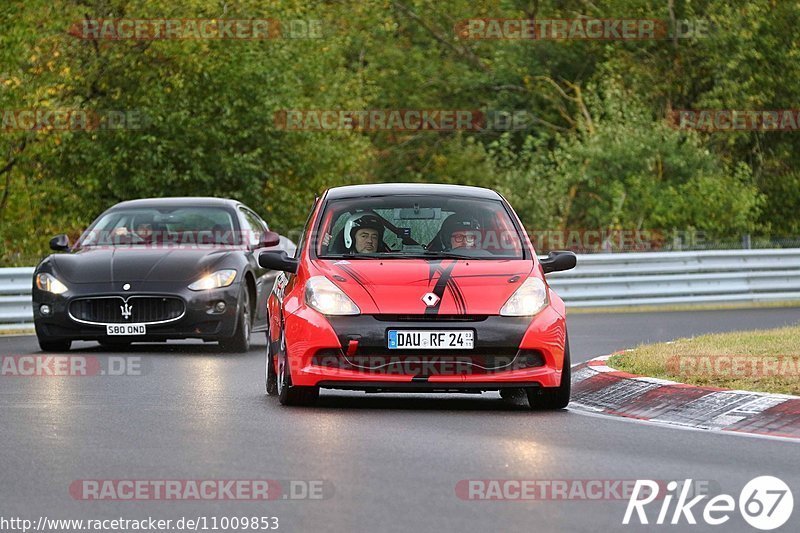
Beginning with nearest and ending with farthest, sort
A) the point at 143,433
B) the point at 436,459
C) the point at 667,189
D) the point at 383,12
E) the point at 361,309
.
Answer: the point at 436,459, the point at 143,433, the point at 361,309, the point at 667,189, the point at 383,12

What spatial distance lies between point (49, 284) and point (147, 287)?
1.06m

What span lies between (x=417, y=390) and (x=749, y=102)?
31812 mm

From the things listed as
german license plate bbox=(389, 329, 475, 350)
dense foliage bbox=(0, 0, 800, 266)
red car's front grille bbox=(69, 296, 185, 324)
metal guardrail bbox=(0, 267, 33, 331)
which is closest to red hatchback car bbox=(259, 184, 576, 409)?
german license plate bbox=(389, 329, 475, 350)

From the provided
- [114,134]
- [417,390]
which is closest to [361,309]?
[417,390]

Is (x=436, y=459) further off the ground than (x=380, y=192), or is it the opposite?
(x=380, y=192)

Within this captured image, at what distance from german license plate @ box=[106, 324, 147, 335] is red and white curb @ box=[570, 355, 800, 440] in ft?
17.2

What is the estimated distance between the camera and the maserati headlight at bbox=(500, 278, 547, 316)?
12398 mm

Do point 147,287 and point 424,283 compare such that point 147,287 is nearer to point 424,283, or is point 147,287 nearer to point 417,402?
point 417,402

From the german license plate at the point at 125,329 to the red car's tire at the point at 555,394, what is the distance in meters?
6.23

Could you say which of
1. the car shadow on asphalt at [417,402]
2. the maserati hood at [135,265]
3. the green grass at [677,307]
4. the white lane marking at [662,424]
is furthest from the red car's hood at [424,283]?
the green grass at [677,307]

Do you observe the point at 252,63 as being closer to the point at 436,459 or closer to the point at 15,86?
the point at 15,86

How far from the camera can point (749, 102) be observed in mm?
42750

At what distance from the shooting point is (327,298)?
1243cm

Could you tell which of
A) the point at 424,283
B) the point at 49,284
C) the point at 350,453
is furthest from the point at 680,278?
the point at 350,453
